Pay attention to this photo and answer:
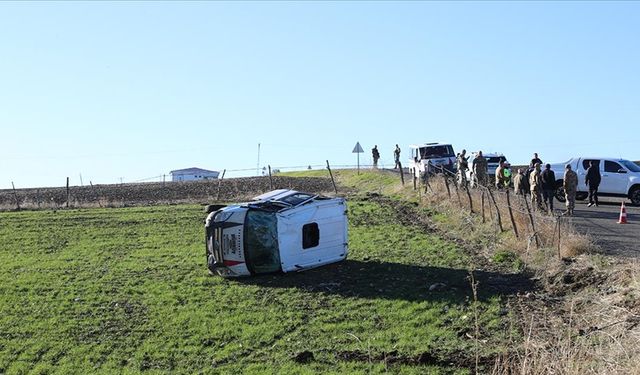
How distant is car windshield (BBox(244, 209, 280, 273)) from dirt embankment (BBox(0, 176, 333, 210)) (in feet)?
64.4

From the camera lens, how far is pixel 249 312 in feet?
59.0

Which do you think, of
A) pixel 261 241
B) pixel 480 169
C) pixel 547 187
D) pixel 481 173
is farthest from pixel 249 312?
pixel 480 169

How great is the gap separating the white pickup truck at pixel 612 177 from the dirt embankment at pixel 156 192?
1431 centimetres

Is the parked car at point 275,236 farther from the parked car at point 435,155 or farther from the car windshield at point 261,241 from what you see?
the parked car at point 435,155

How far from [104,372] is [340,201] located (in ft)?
28.5

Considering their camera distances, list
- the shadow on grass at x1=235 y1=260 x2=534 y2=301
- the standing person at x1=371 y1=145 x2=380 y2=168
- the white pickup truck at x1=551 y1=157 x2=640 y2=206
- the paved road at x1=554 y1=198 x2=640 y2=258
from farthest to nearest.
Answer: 1. the standing person at x1=371 y1=145 x2=380 y2=168
2. the white pickup truck at x1=551 y1=157 x2=640 y2=206
3. the paved road at x1=554 y1=198 x2=640 y2=258
4. the shadow on grass at x1=235 y1=260 x2=534 y2=301

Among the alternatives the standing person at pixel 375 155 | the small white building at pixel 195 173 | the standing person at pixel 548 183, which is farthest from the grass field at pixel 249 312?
the small white building at pixel 195 173

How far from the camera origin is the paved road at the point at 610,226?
20.3 meters

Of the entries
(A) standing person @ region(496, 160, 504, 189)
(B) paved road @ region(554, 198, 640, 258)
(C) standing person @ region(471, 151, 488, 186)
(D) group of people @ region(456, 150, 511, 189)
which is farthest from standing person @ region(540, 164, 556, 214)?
(A) standing person @ region(496, 160, 504, 189)

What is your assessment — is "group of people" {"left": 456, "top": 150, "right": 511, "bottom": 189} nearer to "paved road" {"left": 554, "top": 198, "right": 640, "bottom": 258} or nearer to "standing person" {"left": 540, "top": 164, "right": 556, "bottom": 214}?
"paved road" {"left": 554, "top": 198, "right": 640, "bottom": 258}

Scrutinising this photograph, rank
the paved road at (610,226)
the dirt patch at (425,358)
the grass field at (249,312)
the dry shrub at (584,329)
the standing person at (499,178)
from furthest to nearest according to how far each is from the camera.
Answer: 1. the standing person at (499,178)
2. the paved road at (610,226)
3. the grass field at (249,312)
4. the dirt patch at (425,358)
5. the dry shrub at (584,329)

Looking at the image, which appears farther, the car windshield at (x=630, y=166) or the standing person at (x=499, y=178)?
the standing person at (x=499, y=178)

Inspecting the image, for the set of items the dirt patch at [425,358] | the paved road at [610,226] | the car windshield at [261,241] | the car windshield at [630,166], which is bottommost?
the dirt patch at [425,358]

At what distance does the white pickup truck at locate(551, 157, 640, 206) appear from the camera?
101 feet
